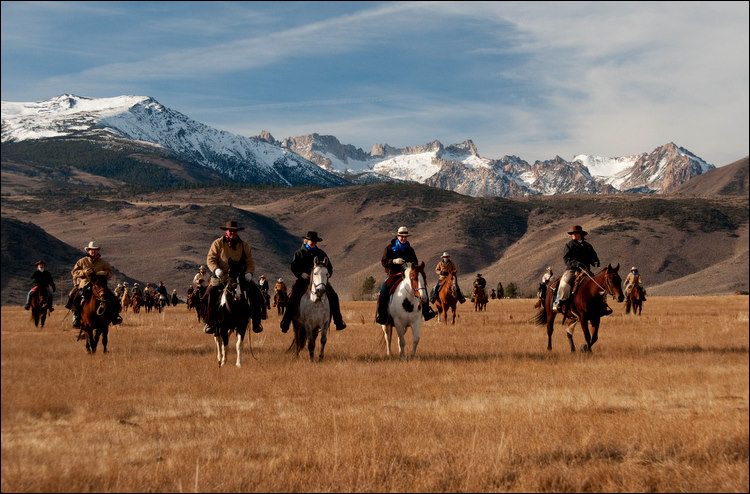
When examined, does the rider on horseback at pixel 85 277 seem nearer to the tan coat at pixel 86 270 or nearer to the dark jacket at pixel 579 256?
the tan coat at pixel 86 270

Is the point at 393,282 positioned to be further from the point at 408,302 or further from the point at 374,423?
the point at 374,423

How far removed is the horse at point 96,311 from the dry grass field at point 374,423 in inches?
58.5

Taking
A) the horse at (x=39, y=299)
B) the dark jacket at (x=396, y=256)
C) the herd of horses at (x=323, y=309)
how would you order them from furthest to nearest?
the horse at (x=39, y=299) → the dark jacket at (x=396, y=256) → the herd of horses at (x=323, y=309)

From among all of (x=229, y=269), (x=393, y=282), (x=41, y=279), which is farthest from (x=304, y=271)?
(x=41, y=279)

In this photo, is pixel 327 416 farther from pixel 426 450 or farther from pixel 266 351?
pixel 266 351

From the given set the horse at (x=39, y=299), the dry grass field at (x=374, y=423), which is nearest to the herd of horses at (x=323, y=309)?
the dry grass field at (x=374, y=423)

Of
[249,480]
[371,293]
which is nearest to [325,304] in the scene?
[249,480]

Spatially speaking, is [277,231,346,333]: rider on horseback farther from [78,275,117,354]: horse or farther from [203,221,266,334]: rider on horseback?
[78,275,117,354]: horse

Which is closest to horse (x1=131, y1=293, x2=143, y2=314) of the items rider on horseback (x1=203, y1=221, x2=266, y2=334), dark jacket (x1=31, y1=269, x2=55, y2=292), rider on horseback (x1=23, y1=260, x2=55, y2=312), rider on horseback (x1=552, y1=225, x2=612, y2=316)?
rider on horseback (x1=23, y1=260, x2=55, y2=312)

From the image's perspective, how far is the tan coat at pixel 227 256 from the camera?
51.9ft

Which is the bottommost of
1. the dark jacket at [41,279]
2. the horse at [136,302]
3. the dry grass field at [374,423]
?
the dry grass field at [374,423]

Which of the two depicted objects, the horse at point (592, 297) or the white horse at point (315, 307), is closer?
the white horse at point (315, 307)

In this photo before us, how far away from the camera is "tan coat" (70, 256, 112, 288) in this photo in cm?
1705

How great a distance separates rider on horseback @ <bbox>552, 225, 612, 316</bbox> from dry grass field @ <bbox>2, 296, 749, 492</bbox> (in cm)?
197
